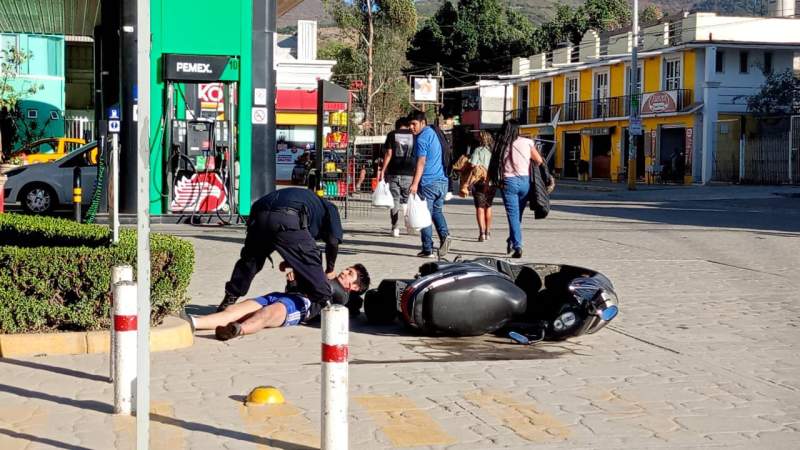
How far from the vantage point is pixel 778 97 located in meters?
45.5

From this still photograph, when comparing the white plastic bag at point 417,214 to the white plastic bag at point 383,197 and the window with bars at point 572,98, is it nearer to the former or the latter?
A: the white plastic bag at point 383,197

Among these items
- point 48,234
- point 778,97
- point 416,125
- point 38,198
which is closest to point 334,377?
point 48,234

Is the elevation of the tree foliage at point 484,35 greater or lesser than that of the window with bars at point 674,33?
greater

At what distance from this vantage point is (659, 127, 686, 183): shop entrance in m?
49.9

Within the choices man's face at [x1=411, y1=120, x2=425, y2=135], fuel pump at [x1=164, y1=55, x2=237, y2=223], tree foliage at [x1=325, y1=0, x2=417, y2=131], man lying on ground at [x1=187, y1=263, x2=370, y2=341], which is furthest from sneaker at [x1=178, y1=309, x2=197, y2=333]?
tree foliage at [x1=325, y1=0, x2=417, y2=131]

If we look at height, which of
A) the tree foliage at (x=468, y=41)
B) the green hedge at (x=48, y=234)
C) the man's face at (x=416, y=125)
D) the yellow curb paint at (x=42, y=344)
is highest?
the tree foliage at (x=468, y=41)

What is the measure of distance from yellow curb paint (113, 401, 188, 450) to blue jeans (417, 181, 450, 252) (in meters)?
7.99

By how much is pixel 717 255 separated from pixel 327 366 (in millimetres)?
11070

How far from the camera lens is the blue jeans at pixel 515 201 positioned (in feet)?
45.0

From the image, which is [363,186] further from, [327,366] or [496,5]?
[496,5]

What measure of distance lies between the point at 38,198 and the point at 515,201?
1224 centimetres

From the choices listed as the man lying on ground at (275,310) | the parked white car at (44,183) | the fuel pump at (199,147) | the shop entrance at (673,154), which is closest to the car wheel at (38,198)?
the parked white car at (44,183)

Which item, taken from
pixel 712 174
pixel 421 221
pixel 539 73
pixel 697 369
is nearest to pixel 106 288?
pixel 697 369

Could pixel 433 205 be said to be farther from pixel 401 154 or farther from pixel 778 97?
pixel 778 97
